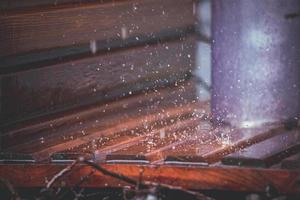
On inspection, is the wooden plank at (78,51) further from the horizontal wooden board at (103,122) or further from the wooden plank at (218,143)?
the wooden plank at (218,143)

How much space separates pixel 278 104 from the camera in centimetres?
496

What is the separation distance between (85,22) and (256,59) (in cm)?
155

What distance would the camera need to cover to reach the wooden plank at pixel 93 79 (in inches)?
168

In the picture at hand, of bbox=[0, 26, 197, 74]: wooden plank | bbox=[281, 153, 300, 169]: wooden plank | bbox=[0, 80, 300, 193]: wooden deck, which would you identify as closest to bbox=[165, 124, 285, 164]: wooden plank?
bbox=[0, 80, 300, 193]: wooden deck

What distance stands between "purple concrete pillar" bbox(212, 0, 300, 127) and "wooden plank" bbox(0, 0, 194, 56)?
2.42 ft

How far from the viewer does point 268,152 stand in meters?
3.48

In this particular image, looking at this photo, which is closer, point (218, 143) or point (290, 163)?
point (290, 163)

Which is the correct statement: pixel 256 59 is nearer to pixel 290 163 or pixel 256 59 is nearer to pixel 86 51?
pixel 86 51

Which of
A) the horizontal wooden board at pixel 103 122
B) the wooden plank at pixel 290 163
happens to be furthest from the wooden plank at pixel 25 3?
the wooden plank at pixel 290 163

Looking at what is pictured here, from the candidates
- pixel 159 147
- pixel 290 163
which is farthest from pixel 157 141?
pixel 290 163

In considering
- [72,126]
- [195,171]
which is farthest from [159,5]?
[195,171]

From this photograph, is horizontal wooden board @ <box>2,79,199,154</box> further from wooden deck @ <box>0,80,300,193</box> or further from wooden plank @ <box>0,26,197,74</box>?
wooden plank @ <box>0,26,197,74</box>

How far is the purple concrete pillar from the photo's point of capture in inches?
189

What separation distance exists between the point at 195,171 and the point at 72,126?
6.25ft
